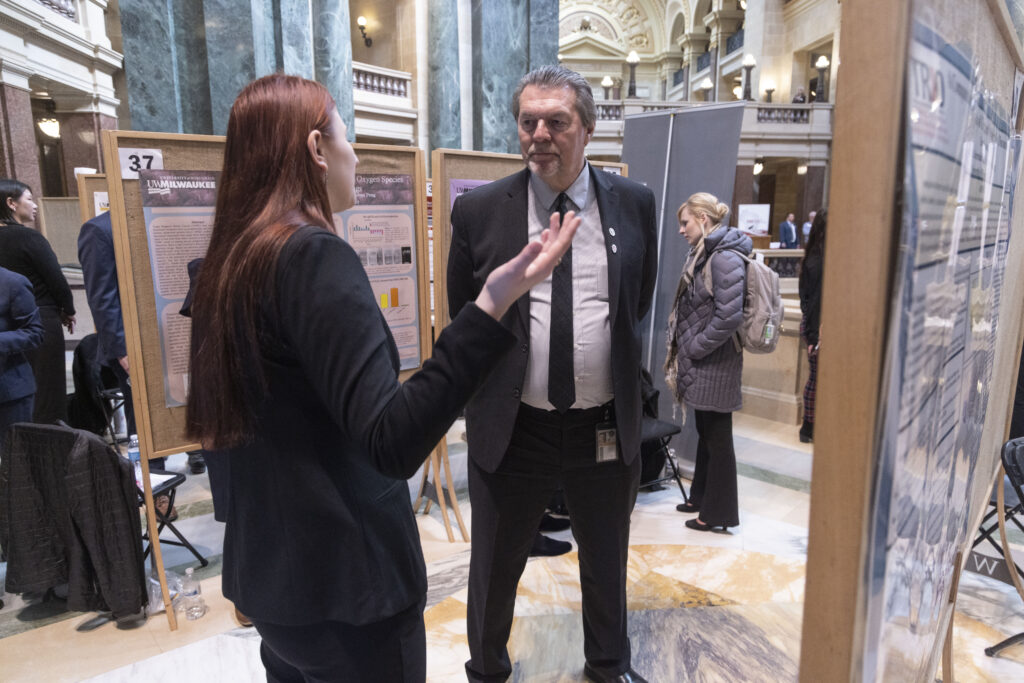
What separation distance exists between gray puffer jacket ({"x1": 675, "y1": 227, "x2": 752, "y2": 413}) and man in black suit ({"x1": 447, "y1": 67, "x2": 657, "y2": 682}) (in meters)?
1.42

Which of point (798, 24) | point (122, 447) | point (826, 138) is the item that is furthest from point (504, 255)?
point (798, 24)

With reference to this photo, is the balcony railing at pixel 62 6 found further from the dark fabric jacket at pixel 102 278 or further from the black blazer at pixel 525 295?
the black blazer at pixel 525 295

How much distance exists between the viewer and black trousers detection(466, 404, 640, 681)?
199 centimetres

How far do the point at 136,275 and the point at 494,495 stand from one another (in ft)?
5.76

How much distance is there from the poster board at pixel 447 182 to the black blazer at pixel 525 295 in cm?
113

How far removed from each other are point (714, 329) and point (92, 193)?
170 inches

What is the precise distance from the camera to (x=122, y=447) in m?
5.18

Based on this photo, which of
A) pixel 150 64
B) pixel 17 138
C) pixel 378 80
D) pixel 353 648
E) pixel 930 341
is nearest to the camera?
pixel 930 341

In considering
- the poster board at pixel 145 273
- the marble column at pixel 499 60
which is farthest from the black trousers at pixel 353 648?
the marble column at pixel 499 60

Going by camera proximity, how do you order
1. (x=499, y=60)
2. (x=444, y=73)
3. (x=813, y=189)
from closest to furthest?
(x=499, y=60) → (x=444, y=73) → (x=813, y=189)

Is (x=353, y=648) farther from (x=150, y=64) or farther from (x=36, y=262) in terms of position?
(x=150, y=64)

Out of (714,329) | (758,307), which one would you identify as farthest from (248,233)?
(758,307)

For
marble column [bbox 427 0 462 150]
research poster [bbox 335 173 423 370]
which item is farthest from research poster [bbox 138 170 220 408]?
marble column [bbox 427 0 462 150]

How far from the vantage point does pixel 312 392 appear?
40.4 inches
